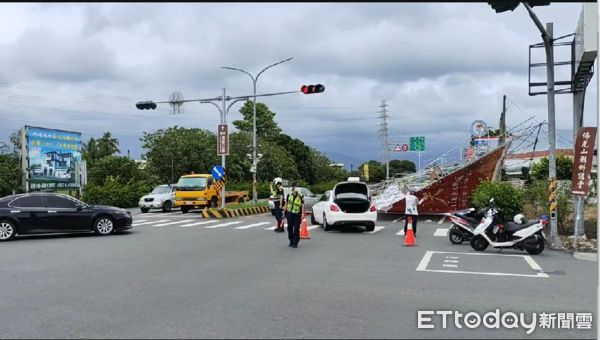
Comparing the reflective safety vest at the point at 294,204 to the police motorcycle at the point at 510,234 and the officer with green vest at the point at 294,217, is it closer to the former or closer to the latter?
the officer with green vest at the point at 294,217

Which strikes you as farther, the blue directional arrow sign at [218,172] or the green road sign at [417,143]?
the green road sign at [417,143]

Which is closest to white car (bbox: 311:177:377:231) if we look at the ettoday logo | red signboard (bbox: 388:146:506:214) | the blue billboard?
red signboard (bbox: 388:146:506:214)

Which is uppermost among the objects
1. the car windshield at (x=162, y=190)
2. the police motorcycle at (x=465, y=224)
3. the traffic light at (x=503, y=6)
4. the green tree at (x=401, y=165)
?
the traffic light at (x=503, y=6)

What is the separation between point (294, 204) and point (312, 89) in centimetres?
1260

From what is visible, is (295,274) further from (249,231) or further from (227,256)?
(249,231)

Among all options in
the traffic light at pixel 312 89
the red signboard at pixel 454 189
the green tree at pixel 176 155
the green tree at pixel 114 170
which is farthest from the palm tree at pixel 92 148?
the red signboard at pixel 454 189

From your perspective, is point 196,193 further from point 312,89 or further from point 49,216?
point 49,216

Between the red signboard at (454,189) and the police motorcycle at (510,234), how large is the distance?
10.9 meters

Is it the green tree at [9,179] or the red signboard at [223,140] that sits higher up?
the red signboard at [223,140]

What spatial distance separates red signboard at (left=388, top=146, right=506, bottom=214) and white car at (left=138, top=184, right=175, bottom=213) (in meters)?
13.5

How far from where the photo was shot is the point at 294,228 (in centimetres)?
1354

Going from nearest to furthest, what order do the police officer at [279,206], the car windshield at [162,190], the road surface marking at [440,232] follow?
1. the police officer at [279,206]
2. the road surface marking at [440,232]
3. the car windshield at [162,190]

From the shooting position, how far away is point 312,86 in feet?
83.6

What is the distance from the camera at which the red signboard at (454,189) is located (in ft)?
80.3
